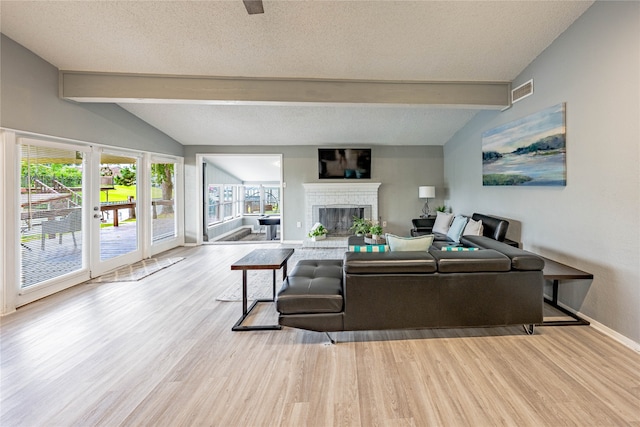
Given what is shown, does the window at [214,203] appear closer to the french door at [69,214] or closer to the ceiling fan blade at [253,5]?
the french door at [69,214]

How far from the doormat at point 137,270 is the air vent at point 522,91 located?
593cm

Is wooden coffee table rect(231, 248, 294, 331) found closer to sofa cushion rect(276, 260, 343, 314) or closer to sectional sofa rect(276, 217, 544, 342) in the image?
sofa cushion rect(276, 260, 343, 314)

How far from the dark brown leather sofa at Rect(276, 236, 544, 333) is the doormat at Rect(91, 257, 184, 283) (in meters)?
3.19

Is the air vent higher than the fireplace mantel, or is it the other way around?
the air vent

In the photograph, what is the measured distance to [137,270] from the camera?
478 centimetres

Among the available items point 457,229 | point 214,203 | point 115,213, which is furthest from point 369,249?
point 214,203

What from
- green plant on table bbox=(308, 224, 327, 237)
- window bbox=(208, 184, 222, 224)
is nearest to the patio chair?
window bbox=(208, 184, 222, 224)

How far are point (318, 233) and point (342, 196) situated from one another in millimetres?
1068

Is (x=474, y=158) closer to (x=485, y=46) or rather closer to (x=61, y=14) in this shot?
(x=485, y=46)

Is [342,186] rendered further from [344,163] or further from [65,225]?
[65,225]

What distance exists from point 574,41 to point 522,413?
3.57 m

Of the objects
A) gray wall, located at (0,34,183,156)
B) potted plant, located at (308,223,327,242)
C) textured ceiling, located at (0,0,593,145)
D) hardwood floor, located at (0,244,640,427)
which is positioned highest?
textured ceiling, located at (0,0,593,145)

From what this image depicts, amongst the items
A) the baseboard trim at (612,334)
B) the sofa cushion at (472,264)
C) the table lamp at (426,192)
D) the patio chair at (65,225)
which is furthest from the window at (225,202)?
the baseboard trim at (612,334)

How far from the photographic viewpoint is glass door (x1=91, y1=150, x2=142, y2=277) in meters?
4.52
